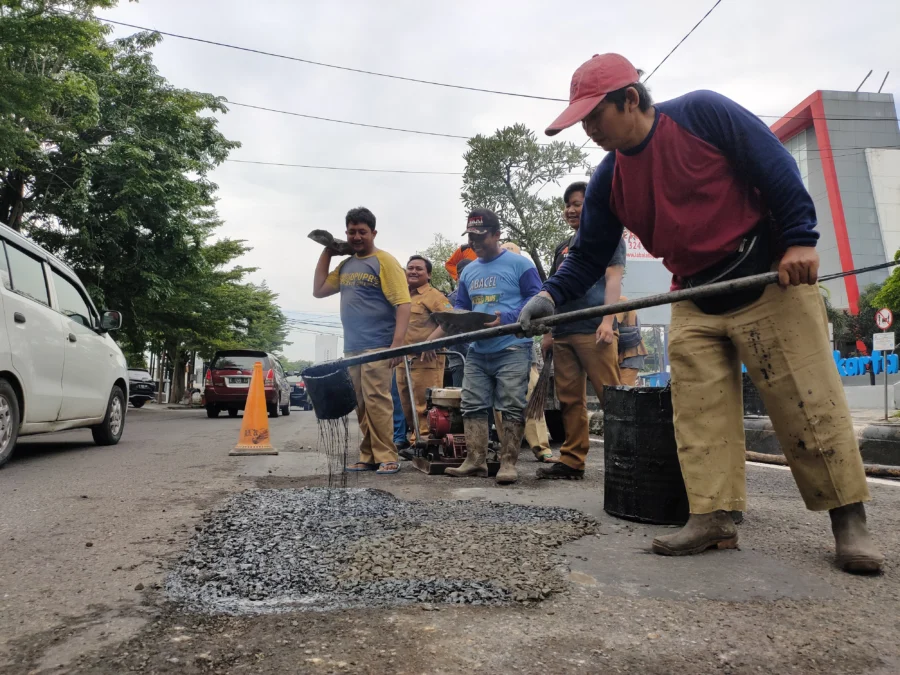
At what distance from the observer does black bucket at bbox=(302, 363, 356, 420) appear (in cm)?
389

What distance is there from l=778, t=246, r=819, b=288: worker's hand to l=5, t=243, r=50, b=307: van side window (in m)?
5.52

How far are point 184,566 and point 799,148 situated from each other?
4765 cm

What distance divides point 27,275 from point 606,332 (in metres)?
4.78

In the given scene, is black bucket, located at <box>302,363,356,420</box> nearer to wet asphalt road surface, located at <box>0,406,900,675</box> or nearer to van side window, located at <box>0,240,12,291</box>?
wet asphalt road surface, located at <box>0,406,900,675</box>

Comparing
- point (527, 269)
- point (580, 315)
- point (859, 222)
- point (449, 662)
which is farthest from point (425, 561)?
point (859, 222)

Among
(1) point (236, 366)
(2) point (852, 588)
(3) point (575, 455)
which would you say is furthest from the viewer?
(1) point (236, 366)

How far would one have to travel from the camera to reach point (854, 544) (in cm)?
249

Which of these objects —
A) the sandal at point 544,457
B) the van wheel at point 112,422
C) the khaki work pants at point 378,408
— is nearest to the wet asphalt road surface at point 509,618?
the khaki work pants at point 378,408

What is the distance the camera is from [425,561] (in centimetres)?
245

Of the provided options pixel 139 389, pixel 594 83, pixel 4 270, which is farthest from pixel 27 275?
pixel 139 389

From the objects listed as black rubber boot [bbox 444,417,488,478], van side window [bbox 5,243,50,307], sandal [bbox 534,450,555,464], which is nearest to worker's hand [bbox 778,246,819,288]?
black rubber boot [bbox 444,417,488,478]

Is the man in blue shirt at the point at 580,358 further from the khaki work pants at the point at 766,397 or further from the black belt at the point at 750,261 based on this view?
the black belt at the point at 750,261

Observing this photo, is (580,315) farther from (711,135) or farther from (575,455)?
(575,455)

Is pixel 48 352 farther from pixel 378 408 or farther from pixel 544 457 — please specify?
pixel 544 457
